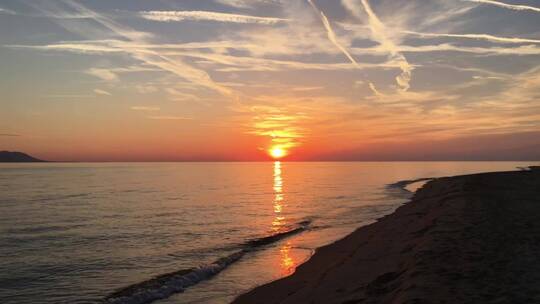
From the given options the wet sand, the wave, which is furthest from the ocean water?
the wet sand

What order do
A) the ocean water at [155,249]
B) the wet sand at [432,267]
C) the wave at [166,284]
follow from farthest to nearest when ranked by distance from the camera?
the ocean water at [155,249] < the wave at [166,284] < the wet sand at [432,267]

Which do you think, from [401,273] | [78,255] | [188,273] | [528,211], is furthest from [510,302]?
[78,255]

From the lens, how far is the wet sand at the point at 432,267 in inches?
373

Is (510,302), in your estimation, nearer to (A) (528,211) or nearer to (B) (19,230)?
(A) (528,211)

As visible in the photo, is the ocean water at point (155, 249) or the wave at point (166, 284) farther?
the ocean water at point (155, 249)

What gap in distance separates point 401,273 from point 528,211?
15.8 meters

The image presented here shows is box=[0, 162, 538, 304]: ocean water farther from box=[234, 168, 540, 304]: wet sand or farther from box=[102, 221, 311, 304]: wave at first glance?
box=[234, 168, 540, 304]: wet sand

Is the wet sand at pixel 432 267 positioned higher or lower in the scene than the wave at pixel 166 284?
higher

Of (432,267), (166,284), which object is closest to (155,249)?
(166,284)

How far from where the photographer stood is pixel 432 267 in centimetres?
1165

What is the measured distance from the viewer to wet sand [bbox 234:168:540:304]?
9477 mm

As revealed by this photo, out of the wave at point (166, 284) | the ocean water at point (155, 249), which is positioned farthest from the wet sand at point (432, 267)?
the wave at point (166, 284)

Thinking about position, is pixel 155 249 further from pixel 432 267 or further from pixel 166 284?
pixel 432 267

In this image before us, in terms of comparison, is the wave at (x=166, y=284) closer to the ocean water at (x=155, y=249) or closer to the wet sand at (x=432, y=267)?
the ocean water at (x=155, y=249)
